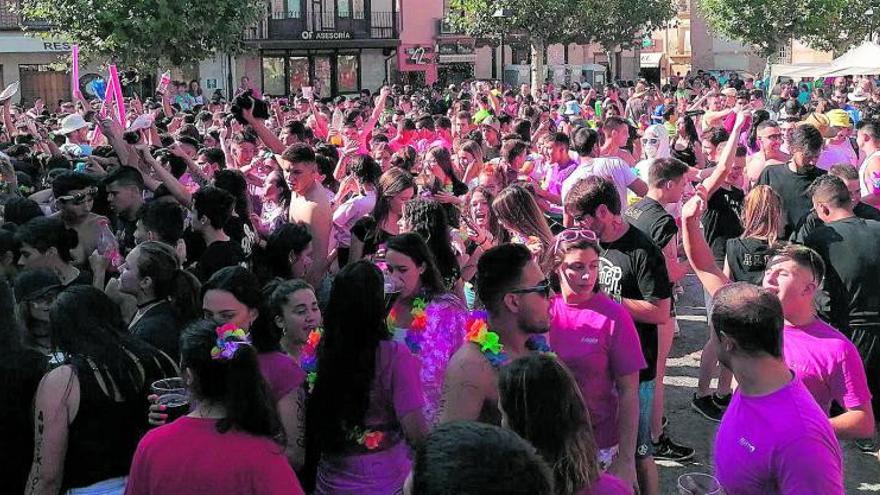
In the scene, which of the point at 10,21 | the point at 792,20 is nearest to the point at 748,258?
the point at 792,20

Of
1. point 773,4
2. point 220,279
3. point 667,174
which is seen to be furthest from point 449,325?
point 773,4

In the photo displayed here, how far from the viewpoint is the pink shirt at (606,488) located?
2291 mm

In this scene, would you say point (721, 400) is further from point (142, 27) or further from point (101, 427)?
point (142, 27)

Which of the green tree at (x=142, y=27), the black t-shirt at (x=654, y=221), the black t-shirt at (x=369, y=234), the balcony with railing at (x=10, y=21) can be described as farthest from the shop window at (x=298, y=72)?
the black t-shirt at (x=654, y=221)

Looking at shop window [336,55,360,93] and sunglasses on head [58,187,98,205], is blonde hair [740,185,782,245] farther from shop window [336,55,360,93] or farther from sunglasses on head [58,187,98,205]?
shop window [336,55,360,93]

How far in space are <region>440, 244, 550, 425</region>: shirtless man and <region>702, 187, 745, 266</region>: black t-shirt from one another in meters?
3.55

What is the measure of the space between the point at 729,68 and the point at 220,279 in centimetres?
5578

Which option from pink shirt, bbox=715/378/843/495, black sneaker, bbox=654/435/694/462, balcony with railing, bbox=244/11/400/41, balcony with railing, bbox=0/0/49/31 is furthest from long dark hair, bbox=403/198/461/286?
balcony with railing, bbox=244/11/400/41

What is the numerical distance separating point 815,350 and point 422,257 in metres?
1.62

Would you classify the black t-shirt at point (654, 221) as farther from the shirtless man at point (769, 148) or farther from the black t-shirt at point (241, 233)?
the black t-shirt at point (241, 233)

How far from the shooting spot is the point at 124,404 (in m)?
3.12

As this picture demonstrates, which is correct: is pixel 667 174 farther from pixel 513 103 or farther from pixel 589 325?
pixel 513 103

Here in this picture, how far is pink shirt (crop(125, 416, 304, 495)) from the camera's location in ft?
8.29

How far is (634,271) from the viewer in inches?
169
